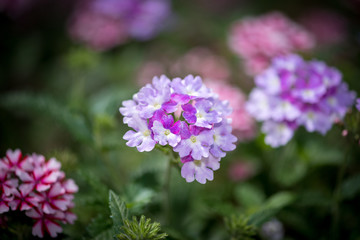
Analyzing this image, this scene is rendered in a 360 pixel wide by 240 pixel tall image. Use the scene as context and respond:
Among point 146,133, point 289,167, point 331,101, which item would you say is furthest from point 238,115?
point 146,133

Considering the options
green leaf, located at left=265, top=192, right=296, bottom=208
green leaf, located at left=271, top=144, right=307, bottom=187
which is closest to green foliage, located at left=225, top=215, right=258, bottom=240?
green leaf, located at left=265, top=192, right=296, bottom=208

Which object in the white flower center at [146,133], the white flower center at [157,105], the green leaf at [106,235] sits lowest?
the green leaf at [106,235]

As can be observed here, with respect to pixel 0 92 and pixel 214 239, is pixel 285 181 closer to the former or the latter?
pixel 214 239

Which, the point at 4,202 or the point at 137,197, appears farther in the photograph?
the point at 137,197

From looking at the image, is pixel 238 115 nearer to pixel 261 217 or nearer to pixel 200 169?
pixel 261 217

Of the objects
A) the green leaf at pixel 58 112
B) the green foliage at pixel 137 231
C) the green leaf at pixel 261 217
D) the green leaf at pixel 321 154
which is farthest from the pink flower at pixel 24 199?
the green leaf at pixel 321 154

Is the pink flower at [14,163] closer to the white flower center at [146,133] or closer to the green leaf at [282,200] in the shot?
the white flower center at [146,133]

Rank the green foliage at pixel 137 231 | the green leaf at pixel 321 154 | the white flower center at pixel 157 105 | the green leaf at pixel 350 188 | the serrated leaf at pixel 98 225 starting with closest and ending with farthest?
1. the green foliage at pixel 137 231
2. the white flower center at pixel 157 105
3. the serrated leaf at pixel 98 225
4. the green leaf at pixel 350 188
5. the green leaf at pixel 321 154
